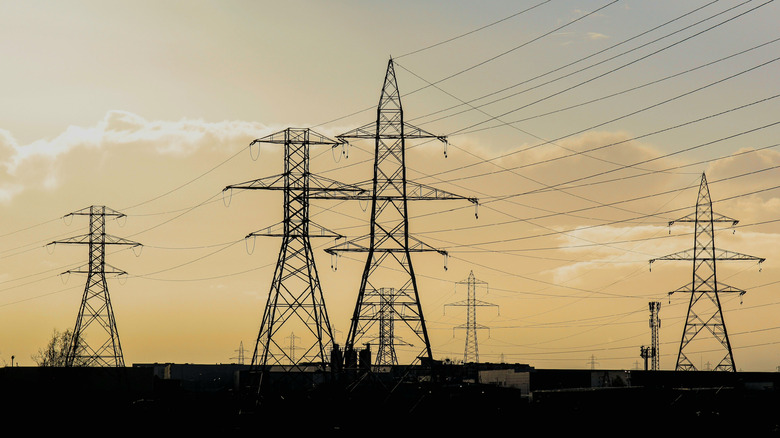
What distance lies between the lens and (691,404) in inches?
3302

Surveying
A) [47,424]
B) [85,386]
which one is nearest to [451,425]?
[47,424]

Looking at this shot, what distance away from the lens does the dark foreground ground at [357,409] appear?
6494 centimetres

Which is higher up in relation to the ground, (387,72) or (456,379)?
(387,72)

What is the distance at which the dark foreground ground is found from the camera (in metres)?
64.9

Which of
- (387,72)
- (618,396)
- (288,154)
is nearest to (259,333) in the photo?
(288,154)

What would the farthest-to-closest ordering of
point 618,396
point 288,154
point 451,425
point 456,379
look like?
point 456,379
point 618,396
point 288,154
point 451,425

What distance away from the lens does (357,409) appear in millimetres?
70875

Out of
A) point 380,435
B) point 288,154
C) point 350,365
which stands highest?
point 288,154

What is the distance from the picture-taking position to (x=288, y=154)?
80000 millimetres

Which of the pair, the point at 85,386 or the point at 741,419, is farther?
the point at 85,386

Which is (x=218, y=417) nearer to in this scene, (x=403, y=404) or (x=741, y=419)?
(x=403, y=404)

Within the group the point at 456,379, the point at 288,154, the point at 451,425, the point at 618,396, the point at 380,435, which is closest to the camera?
the point at 380,435

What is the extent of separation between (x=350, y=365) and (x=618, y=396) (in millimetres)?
26702

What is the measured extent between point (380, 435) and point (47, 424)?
24.4 meters
